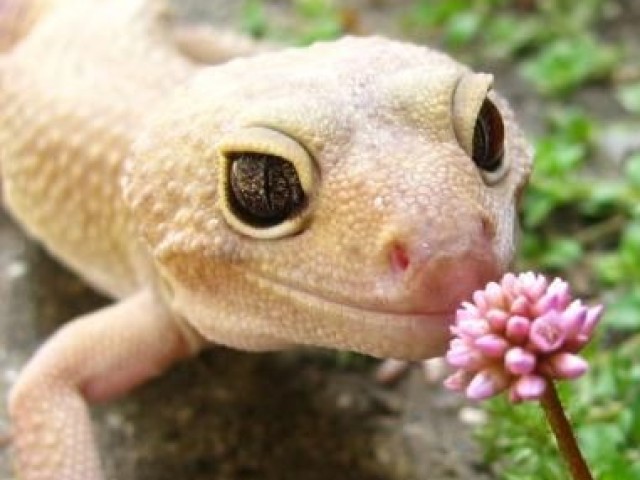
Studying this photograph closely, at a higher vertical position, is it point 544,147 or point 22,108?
point 544,147

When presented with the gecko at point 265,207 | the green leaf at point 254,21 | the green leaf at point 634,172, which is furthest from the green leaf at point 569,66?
the gecko at point 265,207

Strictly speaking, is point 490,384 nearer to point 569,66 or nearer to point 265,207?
point 265,207

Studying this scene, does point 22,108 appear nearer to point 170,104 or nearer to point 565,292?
point 170,104

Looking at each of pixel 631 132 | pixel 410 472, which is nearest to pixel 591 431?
pixel 410 472

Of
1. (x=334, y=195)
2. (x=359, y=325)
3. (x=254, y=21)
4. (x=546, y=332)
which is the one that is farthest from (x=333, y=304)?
(x=254, y=21)

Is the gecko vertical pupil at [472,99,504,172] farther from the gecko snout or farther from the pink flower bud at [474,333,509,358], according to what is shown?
the pink flower bud at [474,333,509,358]
